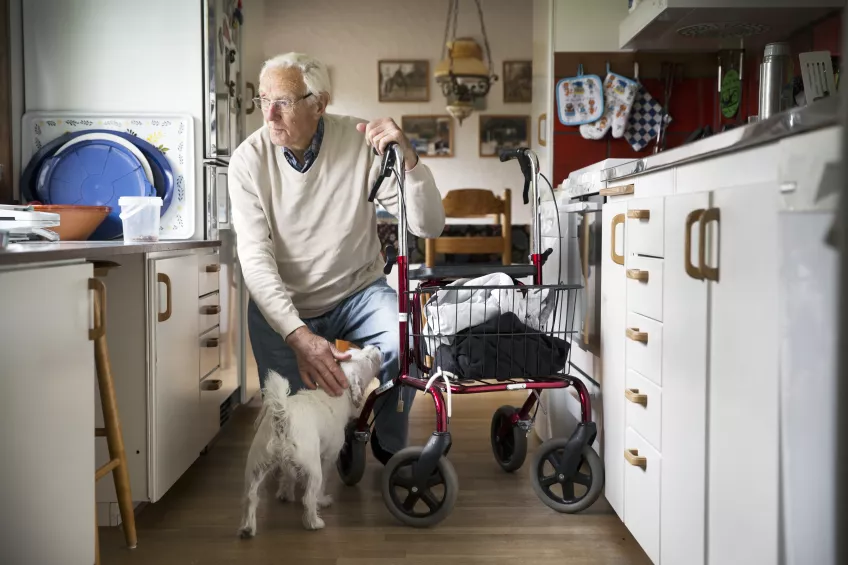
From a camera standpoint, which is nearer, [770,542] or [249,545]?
[770,542]

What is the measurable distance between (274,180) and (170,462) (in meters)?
0.89

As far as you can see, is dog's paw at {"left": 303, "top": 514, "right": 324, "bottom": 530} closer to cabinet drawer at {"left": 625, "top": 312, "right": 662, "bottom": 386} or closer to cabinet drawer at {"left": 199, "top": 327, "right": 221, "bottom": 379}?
cabinet drawer at {"left": 199, "top": 327, "right": 221, "bottom": 379}

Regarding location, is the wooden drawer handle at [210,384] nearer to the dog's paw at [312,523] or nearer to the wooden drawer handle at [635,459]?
the dog's paw at [312,523]

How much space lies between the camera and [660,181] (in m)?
1.68

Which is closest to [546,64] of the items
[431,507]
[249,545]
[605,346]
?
[605,346]

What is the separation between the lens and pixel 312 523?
2.05 meters

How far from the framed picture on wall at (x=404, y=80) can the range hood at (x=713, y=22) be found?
156 inches

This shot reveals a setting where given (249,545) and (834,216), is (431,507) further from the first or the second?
(834,216)

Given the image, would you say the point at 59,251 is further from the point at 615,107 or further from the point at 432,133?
the point at 432,133

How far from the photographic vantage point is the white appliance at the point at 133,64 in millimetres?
2668

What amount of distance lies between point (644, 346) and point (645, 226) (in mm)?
254

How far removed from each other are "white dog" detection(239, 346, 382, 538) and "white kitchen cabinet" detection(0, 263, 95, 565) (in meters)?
0.48

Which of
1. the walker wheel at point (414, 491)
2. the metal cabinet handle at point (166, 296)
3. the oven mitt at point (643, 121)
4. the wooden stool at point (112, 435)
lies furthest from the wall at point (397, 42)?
the wooden stool at point (112, 435)

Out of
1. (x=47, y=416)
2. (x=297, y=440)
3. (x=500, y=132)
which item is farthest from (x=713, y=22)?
(x=500, y=132)
